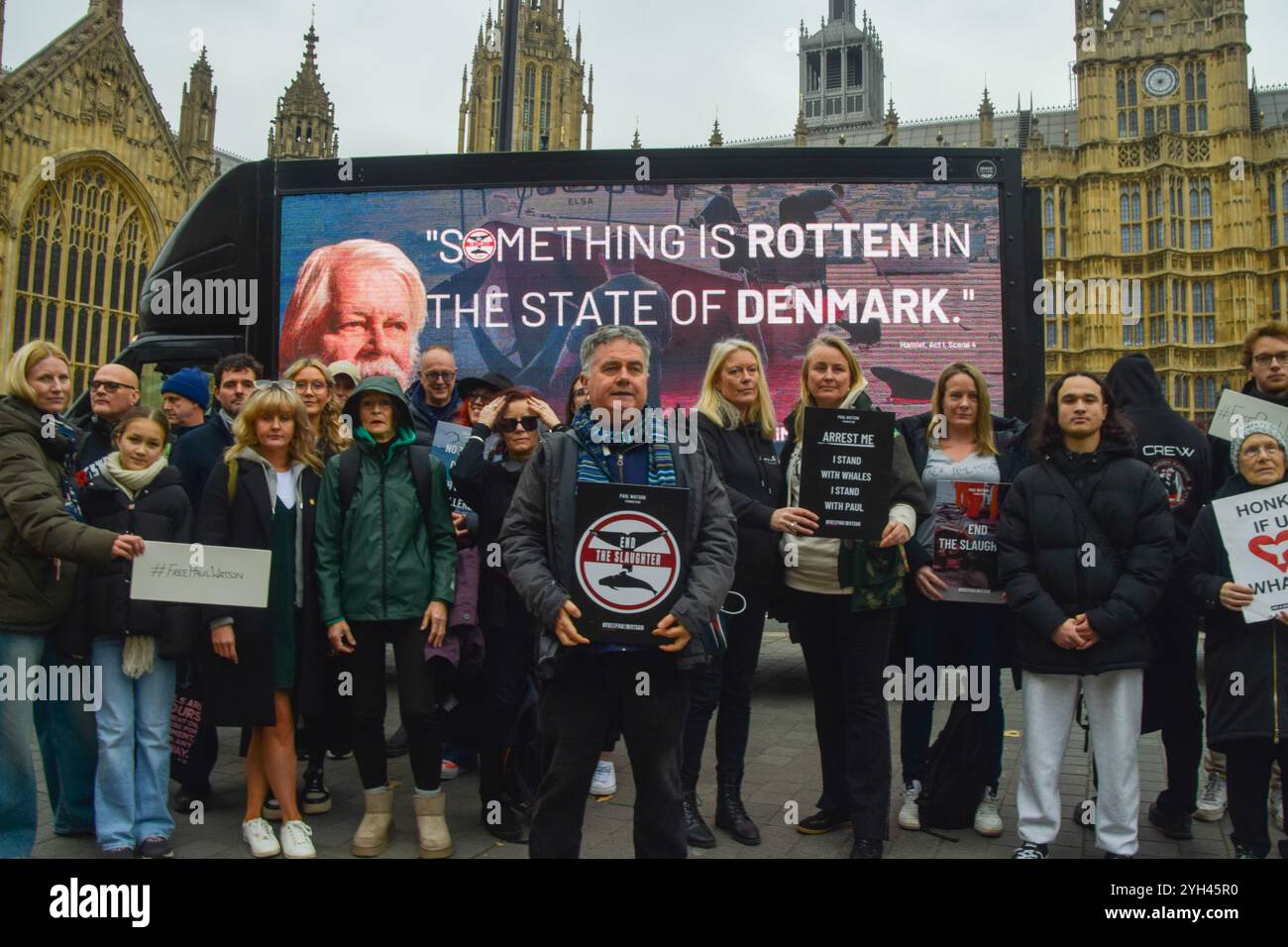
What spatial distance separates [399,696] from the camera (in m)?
4.18

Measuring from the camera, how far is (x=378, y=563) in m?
4.16

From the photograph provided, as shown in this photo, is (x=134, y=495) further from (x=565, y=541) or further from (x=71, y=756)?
(x=565, y=541)

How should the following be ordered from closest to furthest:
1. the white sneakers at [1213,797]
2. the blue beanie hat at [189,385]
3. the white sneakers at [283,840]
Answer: the white sneakers at [283,840] < the white sneakers at [1213,797] < the blue beanie hat at [189,385]

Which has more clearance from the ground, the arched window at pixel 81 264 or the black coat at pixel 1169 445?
the arched window at pixel 81 264

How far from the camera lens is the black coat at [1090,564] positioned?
12.6 feet

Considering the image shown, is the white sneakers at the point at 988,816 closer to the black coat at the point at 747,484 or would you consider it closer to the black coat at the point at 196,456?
the black coat at the point at 747,484

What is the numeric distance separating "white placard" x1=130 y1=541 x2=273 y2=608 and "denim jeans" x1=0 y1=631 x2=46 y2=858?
0.49 m

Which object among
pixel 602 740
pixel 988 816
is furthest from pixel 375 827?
pixel 988 816

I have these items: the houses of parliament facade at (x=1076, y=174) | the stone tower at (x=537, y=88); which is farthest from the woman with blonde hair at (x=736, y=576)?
→ the stone tower at (x=537, y=88)

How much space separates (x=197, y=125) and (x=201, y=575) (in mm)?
45736

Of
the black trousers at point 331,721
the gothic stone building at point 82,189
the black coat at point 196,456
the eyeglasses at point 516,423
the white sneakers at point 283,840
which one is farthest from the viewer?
the gothic stone building at point 82,189
